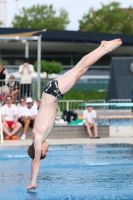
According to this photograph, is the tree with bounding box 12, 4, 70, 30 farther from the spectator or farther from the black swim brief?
the black swim brief

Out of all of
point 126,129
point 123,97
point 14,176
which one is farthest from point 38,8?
point 14,176

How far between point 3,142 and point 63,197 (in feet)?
32.8

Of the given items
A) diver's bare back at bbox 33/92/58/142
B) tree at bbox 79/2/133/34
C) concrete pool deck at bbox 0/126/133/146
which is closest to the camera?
diver's bare back at bbox 33/92/58/142

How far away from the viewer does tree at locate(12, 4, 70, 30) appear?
71.7 meters

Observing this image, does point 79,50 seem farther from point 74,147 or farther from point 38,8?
point 74,147

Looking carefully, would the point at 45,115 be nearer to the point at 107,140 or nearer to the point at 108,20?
the point at 107,140

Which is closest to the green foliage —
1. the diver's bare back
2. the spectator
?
the spectator

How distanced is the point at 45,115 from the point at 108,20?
64455 mm

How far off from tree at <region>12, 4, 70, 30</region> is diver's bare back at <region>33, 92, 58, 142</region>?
63.7m

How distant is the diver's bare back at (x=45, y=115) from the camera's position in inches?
286

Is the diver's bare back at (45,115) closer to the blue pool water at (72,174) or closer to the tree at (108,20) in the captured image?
the blue pool water at (72,174)

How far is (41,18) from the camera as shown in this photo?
73.6 metres

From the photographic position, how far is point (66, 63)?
182ft

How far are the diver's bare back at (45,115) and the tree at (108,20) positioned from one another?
62.2 meters
